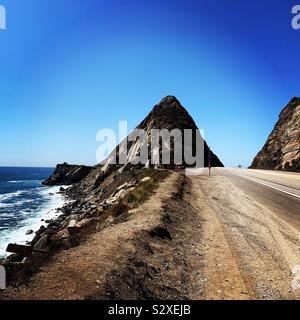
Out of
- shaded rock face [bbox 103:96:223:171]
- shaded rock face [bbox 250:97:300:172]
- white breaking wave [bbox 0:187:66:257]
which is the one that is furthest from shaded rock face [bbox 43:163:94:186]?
white breaking wave [bbox 0:187:66:257]

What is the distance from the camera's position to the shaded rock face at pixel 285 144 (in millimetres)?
47031

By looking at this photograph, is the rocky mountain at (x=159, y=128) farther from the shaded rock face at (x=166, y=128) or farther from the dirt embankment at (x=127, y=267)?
the dirt embankment at (x=127, y=267)

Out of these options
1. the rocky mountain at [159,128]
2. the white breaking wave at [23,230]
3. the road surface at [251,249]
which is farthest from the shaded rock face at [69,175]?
the road surface at [251,249]

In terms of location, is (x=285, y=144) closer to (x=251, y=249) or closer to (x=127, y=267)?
(x=251, y=249)

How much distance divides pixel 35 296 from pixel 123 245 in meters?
3.02

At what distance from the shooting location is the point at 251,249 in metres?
8.00

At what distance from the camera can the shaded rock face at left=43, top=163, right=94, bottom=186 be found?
10931 cm

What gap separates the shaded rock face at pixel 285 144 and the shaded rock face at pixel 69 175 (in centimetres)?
6175

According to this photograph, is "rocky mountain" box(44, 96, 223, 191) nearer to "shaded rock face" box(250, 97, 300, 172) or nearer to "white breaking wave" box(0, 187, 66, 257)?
→ "shaded rock face" box(250, 97, 300, 172)

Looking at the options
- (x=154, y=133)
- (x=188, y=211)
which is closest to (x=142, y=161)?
(x=154, y=133)

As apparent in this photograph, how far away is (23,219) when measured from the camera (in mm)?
40094

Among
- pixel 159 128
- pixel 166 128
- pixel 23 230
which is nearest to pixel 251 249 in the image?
pixel 23 230

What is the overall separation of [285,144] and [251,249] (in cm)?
4858
